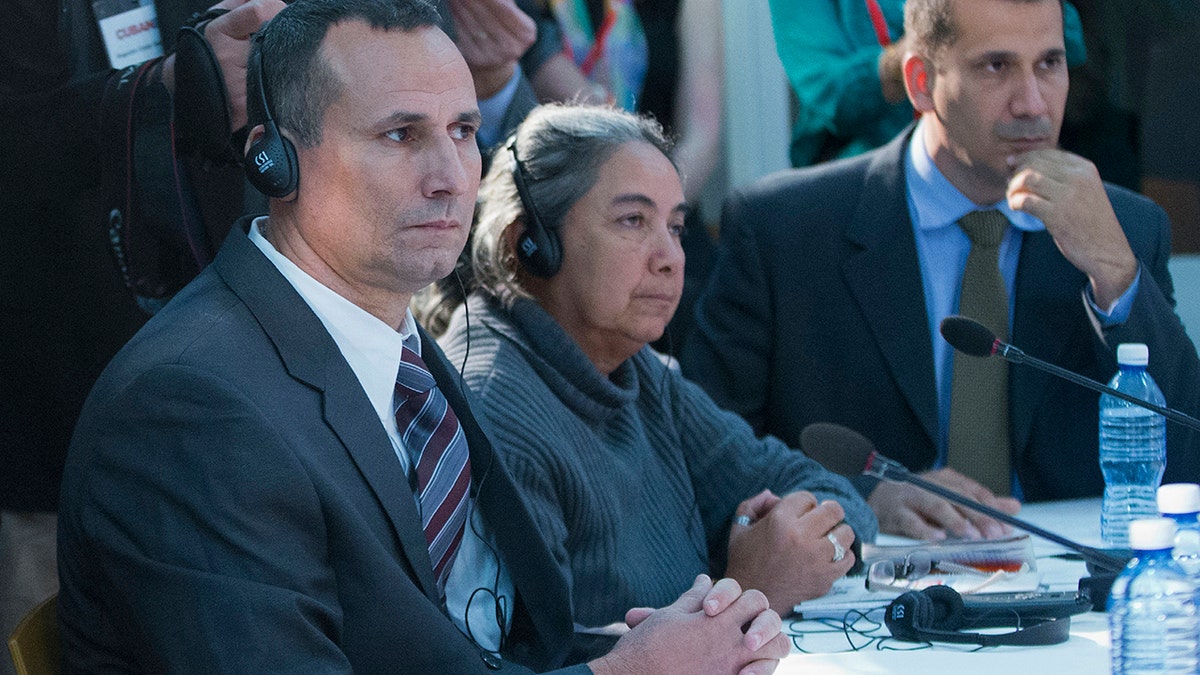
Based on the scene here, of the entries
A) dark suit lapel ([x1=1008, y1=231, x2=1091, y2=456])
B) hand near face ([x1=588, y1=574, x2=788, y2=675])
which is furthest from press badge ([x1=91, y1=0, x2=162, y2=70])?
dark suit lapel ([x1=1008, y1=231, x2=1091, y2=456])

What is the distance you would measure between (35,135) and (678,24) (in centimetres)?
213

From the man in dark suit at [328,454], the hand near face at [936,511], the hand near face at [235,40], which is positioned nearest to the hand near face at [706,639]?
the man in dark suit at [328,454]

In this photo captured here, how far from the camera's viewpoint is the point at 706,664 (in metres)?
1.69

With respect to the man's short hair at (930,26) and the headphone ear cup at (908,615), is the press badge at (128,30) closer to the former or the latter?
the headphone ear cup at (908,615)

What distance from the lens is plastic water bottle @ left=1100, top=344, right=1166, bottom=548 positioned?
235 cm

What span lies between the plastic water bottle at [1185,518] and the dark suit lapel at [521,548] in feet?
A: 2.64

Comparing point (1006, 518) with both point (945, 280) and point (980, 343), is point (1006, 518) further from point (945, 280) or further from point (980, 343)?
point (945, 280)

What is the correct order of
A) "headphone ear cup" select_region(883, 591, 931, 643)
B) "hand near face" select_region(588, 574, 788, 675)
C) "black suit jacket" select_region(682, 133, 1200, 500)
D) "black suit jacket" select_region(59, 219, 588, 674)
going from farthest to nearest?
1. "black suit jacket" select_region(682, 133, 1200, 500)
2. "headphone ear cup" select_region(883, 591, 931, 643)
3. "hand near face" select_region(588, 574, 788, 675)
4. "black suit jacket" select_region(59, 219, 588, 674)

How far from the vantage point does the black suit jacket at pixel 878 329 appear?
2.79 metres

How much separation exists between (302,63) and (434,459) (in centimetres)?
54

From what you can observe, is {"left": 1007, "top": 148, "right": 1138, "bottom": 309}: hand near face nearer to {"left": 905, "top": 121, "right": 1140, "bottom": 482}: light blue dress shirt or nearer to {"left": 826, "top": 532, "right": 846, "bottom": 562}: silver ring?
{"left": 905, "top": 121, "right": 1140, "bottom": 482}: light blue dress shirt

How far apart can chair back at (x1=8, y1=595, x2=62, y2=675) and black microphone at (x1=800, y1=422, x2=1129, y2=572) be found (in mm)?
1145

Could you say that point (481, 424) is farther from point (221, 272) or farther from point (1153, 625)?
point (1153, 625)

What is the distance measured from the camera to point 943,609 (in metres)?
1.91
